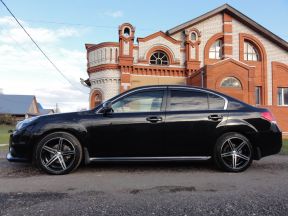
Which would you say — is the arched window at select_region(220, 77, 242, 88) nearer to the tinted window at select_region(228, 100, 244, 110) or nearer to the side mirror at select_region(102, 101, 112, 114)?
the tinted window at select_region(228, 100, 244, 110)

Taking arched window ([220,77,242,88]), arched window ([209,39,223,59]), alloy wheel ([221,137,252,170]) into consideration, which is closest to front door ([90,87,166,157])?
A: alloy wheel ([221,137,252,170])

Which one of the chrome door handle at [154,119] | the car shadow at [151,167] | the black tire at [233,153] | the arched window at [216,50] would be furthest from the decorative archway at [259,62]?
the chrome door handle at [154,119]

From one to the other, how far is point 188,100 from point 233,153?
4.11 ft

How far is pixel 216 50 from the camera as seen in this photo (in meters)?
24.8

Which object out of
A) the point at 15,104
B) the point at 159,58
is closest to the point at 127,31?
the point at 159,58

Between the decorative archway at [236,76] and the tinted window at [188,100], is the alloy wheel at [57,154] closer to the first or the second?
the tinted window at [188,100]

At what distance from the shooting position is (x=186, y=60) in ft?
76.4

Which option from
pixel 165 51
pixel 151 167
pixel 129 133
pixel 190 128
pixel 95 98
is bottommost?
pixel 151 167

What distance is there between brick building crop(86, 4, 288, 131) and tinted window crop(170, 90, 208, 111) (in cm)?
1464

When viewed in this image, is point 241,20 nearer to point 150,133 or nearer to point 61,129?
point 150,133

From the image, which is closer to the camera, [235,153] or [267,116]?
[235,153]

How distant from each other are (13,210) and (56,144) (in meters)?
1.97

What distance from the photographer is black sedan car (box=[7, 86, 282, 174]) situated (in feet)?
18.0

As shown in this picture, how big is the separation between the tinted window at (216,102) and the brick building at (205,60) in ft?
47.8
